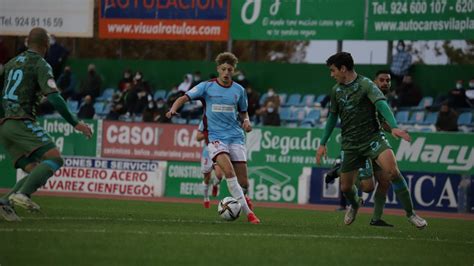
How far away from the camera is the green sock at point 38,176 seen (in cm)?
1413

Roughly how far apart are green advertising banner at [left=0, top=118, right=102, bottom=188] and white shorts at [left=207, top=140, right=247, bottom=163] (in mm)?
14785

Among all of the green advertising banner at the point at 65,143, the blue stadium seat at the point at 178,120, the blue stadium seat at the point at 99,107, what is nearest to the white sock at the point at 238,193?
the green advertising banner at the point at 65,143

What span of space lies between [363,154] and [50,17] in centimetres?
2063

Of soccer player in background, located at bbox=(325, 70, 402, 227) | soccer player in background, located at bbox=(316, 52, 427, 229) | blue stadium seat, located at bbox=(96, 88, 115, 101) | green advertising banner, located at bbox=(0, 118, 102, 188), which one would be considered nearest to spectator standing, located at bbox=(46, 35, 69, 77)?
blue stadium seat, located at bbox=(96, 88, 115, 101)

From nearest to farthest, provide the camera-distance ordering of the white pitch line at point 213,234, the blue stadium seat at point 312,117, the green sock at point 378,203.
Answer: the white pitch line at point 213,234, the green sock at point 378,203, the blue stadium seat at point 312,117

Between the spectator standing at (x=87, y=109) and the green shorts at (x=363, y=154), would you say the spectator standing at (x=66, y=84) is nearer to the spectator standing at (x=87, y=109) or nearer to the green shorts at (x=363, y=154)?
the spectator standing at (x=87, y=109)

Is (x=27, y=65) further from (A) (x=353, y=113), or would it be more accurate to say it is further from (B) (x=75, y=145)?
(B) (x=75, y=145)

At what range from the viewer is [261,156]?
29.6m

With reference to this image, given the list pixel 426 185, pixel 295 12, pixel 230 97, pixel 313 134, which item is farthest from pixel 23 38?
pixel 230 97

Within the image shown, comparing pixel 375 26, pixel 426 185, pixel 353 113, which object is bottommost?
pixel 426 185

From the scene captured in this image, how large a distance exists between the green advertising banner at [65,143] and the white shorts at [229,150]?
14.8 meters

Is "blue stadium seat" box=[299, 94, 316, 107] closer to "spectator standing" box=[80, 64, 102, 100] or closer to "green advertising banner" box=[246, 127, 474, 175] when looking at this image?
"green advertising banner" box=[246, 127, 474, 175]

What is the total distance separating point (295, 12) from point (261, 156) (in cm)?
465

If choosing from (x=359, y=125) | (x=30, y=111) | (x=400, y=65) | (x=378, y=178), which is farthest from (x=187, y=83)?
(x=30, y=111)
